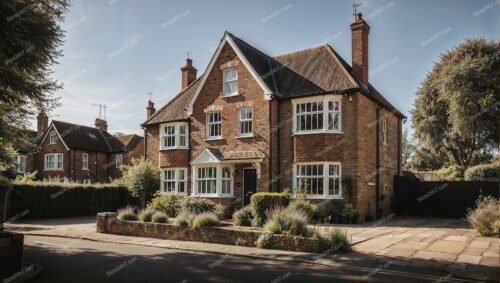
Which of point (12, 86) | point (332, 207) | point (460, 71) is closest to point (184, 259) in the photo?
point (12, 86)

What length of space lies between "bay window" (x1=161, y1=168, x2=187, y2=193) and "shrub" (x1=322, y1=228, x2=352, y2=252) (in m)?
14.3

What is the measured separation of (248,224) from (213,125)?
855 centimetres

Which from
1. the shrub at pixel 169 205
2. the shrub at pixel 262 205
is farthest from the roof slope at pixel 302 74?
the shrub at pixel 262 205

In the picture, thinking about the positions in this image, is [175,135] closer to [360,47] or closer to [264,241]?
[360,47]

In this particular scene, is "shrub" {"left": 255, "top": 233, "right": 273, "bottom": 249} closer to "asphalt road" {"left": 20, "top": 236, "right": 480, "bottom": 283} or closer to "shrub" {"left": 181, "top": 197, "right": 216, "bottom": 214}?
"asphalt road" {"left": 20, "top": 236, "right": 480, "bottom": 283}

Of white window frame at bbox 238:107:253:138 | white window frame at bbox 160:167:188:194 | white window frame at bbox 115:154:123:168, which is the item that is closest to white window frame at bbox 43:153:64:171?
white window frame at bbox 115:154:123:168

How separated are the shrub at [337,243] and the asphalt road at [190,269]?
58.7 inches

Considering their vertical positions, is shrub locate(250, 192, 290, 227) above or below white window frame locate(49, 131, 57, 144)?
below

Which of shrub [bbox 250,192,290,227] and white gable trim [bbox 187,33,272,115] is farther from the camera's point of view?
white gable trim [bbox 187,33,272,115]

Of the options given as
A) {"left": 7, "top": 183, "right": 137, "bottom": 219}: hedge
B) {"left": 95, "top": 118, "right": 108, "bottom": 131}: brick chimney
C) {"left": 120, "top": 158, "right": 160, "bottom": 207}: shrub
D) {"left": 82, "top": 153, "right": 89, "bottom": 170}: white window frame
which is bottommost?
{"left": 7, "top": 183, "right": 137, "bottom": 219}: hedge

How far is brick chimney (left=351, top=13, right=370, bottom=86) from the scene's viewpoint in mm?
20672

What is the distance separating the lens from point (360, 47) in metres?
20.8

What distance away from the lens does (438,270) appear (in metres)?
8.77

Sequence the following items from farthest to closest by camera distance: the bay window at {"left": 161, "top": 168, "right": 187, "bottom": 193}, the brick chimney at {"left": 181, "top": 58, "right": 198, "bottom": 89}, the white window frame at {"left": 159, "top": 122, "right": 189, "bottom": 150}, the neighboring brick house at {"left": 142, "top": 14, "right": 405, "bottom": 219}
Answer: the brick chimney at {"left": 181, "top": 58, "right": 198, "bottom": 89} → the white window frame at {"left": 159, "top": 122, "right": 189, "bottom": 150} → the bay window at {"left": 161, "top": 168, "right": 187, "bottom": 193} → the neighboring brick house at {"left": 142, "top": 14, "right": 405, "bottom": 219}
